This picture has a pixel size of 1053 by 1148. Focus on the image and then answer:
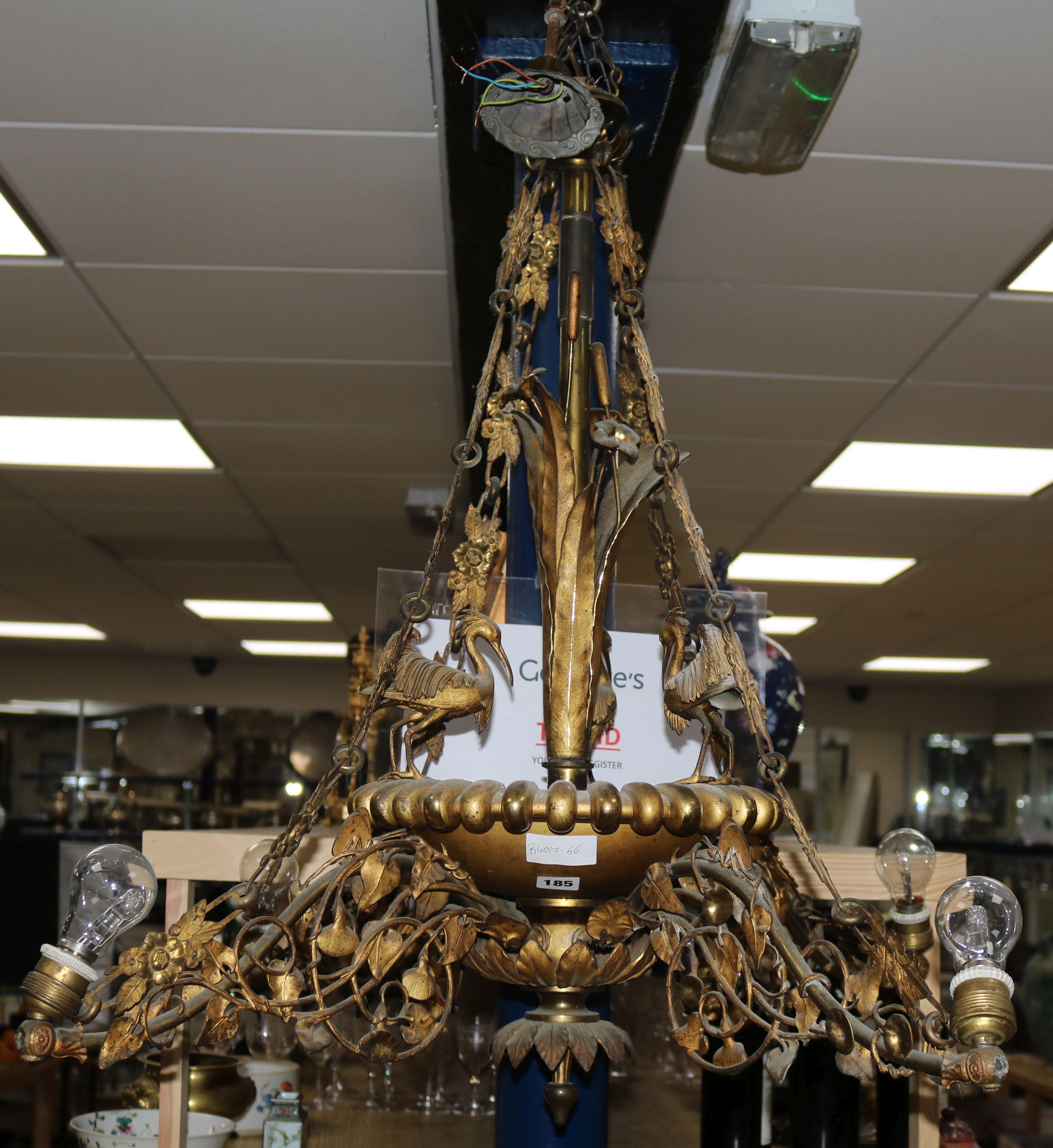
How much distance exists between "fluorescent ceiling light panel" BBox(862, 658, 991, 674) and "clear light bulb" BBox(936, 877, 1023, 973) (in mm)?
7722

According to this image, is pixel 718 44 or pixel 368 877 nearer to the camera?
pixel 368 877

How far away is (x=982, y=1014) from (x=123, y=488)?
13.2 feet

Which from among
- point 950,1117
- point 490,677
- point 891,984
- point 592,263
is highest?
point 592,263

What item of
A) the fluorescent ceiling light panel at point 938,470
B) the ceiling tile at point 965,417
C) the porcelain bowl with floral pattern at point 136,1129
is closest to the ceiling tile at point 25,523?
the fluorescent ceiling light panel at point 938,470

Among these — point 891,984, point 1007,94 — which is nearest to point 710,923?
point 891,984

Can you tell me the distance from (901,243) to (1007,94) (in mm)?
495

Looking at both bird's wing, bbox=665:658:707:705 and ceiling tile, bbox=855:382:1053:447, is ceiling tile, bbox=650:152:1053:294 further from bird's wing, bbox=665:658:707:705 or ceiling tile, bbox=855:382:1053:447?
bird's wing, bbox=665:658:707:705

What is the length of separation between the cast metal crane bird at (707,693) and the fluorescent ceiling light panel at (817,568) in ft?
13.6

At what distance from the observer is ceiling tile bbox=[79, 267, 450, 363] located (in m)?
2.51

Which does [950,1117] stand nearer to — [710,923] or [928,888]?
[928,888]

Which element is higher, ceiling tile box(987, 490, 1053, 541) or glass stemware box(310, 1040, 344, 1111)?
ceiling tile box(987, 490, 1053, 541)

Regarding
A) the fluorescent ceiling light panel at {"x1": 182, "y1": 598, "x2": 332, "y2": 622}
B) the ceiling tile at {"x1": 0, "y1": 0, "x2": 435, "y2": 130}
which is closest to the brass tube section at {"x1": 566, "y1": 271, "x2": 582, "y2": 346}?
the ceiling tile at {"x1": 0, "y1": 0, "x2": 435, "y2": 130}

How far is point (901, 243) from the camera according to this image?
2.29 meters

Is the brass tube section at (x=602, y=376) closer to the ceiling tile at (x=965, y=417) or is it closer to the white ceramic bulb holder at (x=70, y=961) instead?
the white ceramic bulb holder at (x=70, y=961)
